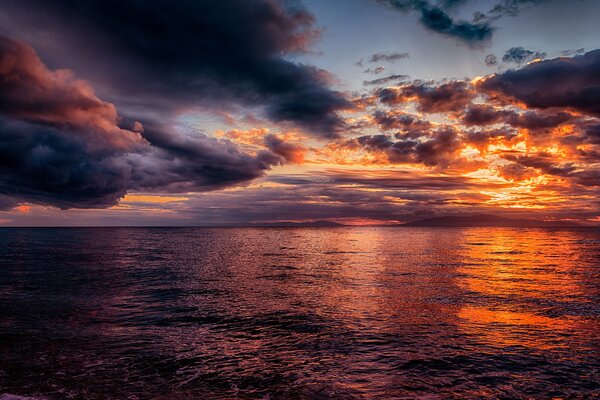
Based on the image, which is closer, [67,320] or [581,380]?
[581,380]

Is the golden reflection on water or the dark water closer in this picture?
the dark water

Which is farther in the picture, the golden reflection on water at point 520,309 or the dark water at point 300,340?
the golden reflection on water at point 520,309

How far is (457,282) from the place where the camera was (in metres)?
37.3

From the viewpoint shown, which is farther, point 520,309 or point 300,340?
point 520,309

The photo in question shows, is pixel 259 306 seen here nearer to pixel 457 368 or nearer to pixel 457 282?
pixel 457 368

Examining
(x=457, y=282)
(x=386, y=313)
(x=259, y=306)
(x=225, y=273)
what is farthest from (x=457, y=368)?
(x=225, y=273)

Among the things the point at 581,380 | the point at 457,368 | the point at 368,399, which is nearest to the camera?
the point at 368,399

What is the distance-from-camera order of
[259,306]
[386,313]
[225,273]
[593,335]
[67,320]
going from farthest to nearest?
1. [225,273]
2. [259,306]
3. [386,313]
4. [67,320]
5. [593,335]

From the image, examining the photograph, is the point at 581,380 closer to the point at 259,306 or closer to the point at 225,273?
the point at 259,306

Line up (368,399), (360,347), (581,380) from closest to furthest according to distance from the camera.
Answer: (368,399), (581,380), (360,347)

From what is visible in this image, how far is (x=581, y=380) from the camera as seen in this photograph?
13.4 metres

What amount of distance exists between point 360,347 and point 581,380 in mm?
8171

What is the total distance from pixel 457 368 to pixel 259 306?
48.3ft

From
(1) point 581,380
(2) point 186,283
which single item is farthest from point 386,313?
(2) point 186,283
